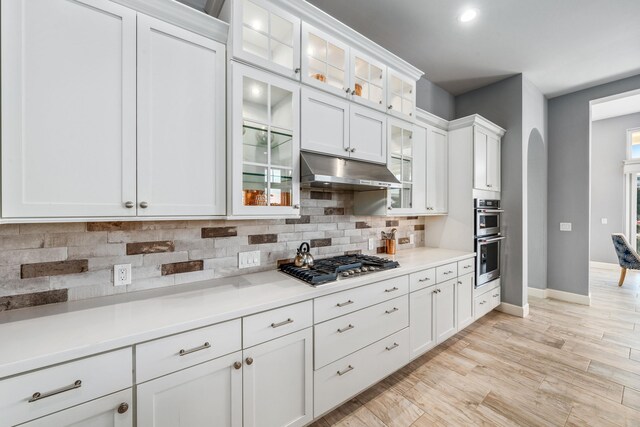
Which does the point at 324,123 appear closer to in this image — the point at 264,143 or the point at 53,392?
the point at 264,143

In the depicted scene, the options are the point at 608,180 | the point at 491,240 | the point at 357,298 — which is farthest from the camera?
the point at 608,180

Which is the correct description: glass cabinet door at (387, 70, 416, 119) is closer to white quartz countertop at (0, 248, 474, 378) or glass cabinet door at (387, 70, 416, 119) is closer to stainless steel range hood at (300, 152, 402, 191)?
stainless steel range hood at (300, 152, 402, 191)

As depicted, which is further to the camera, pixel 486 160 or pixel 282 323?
pixel 486 160

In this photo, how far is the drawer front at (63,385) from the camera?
0.89 metres

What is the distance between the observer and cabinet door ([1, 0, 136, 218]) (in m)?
1.09

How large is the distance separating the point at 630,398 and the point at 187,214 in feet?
11.2

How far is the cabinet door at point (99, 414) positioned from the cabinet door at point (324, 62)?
1.99 m

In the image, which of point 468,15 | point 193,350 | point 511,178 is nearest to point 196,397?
point 193,350

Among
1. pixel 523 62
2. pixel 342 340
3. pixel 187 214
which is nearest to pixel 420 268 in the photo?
pixel 342 340

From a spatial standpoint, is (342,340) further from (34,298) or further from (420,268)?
(34,298)

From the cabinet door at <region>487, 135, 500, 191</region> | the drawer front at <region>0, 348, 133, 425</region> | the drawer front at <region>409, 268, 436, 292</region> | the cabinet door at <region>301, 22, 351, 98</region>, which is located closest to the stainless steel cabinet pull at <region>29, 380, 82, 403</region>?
the drawer front at <region>0, 348, 133, 425</region>

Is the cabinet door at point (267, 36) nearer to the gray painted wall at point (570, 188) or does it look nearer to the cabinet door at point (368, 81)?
the cabinet door at point (368, 81)

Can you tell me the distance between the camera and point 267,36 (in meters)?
1.73

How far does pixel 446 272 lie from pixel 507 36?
245 cm
